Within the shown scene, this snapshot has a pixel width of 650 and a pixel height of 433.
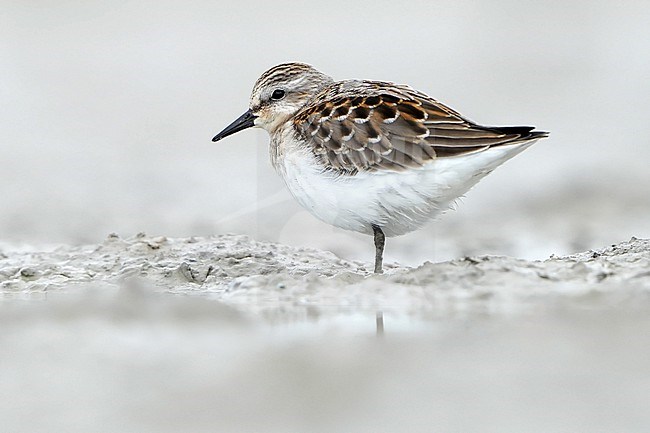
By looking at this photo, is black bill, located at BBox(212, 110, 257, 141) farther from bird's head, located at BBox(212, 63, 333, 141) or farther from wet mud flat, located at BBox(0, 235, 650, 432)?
wet mud flat, located at BBox(0, 235, 650, 432)

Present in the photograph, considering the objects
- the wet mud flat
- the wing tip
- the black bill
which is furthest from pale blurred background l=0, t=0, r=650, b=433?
the black bill

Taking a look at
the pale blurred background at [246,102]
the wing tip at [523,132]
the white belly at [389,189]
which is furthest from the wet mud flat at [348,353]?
the pale blurred background at [246,102]

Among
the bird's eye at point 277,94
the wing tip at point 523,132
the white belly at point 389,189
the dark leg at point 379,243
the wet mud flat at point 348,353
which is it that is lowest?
the wet mud flat at point 348,353

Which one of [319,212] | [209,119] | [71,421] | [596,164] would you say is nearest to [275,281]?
[319,212]

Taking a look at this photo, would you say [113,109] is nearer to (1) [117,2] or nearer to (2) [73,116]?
(2) [73,116]

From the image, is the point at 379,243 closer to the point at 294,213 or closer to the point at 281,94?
the point at 281,94

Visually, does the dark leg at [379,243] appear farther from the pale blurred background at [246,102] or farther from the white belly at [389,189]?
the pale blurred background at [246,102]

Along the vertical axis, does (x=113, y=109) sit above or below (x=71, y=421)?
above
